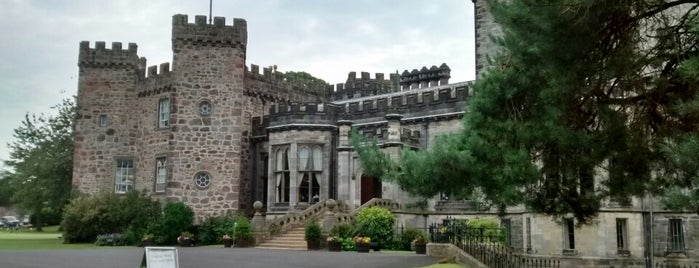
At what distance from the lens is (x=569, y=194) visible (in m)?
11.6

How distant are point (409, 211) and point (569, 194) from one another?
53.8 ft

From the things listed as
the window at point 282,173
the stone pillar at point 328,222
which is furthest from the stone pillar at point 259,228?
the window at point 282,173

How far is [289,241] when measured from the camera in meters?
26.3

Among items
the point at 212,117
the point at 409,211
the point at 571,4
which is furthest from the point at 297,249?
the point at 571,4

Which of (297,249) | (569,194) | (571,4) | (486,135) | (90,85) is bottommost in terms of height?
(297,249)

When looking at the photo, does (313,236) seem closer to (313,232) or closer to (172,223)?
(313,232)

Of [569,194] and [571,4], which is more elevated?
[571,4]

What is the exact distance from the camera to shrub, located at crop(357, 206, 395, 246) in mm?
25281

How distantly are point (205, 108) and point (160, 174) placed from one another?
3.79m

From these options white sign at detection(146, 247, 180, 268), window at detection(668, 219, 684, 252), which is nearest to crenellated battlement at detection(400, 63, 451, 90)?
window at detection(668, 219, 684, 252)

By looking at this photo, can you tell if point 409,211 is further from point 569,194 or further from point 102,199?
point 569,194

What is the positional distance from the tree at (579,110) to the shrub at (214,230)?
64.2 feet

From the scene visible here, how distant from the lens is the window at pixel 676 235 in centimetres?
2269

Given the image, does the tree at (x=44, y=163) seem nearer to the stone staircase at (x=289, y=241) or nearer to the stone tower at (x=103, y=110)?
the stone tower at (x=103, y=110)
